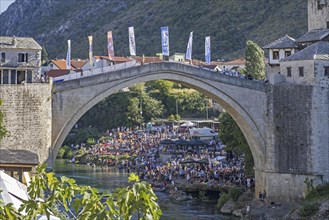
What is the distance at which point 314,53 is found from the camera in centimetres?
4234

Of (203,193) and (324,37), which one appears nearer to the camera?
(324,37)

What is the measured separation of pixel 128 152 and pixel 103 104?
18180 millimetres

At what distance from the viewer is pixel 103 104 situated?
98.6m

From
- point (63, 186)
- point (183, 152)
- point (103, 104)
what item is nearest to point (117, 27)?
point (103, 104)

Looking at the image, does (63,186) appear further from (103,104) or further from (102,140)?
(103,104)

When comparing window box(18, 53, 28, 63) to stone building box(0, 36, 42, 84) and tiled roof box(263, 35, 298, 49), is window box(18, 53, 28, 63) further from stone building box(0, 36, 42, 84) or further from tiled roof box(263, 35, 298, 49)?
tiled roof box(263, 35, 298, 49)

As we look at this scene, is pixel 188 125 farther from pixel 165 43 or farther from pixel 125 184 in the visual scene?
pixel 165 43

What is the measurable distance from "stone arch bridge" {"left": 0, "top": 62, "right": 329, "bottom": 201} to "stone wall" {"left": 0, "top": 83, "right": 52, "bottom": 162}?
0.99m

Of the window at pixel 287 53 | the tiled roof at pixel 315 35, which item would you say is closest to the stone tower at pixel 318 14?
the tiled roof at pixel 315 35

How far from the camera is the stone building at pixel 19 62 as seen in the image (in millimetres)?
40969

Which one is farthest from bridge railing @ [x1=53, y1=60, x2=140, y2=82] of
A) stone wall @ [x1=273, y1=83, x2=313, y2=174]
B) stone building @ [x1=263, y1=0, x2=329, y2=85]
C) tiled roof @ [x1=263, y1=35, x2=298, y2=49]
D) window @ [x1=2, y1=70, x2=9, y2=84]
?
tiled roof @ [x1=263, y1=35, x2=298, y2=49]

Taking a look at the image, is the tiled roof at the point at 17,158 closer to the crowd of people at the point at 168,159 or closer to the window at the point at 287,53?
the window at the point at 287,53

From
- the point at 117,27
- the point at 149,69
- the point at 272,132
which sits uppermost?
the point at 117,27

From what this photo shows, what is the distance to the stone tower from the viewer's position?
47.7 m
